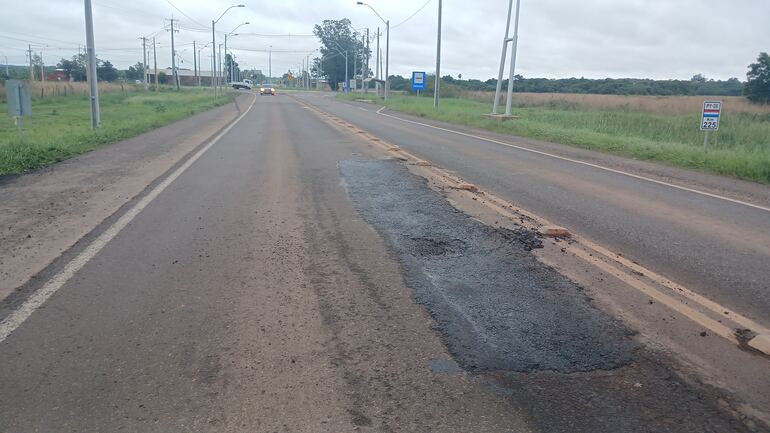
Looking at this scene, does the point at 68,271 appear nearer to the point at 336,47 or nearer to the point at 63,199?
the point at 63,199

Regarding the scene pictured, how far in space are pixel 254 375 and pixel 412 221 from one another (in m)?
4.45

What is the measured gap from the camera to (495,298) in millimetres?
5348

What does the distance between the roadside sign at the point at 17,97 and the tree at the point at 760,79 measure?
50758 mm

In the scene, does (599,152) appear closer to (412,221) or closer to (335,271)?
(412,221)

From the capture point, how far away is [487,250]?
22.4ft

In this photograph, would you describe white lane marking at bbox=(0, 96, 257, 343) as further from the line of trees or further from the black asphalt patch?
the line of trees

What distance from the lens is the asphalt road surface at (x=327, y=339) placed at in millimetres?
3502

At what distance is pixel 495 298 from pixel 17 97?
15327mm

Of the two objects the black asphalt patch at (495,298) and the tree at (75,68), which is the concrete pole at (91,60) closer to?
the black asphalt patch at (495,298)

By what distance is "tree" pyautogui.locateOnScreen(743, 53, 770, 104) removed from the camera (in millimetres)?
50406

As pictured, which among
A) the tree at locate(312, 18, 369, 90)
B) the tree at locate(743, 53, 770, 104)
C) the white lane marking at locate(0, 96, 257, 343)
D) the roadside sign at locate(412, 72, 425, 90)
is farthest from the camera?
the tree at locate(312, 18, 369, 90)

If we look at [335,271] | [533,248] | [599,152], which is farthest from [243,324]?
[599,152]

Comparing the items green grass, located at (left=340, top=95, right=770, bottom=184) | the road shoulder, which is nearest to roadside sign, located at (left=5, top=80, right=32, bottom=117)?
the road shoulder

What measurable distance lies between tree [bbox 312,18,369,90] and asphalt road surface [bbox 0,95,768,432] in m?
133
